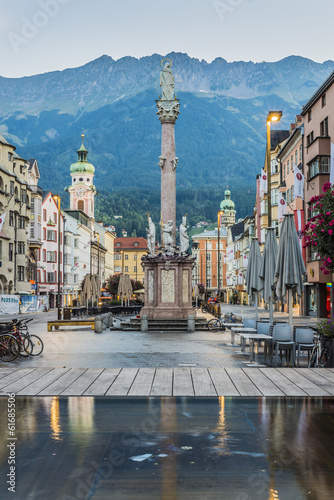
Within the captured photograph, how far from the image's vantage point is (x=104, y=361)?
16.9 metres

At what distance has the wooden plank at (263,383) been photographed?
34.3ft

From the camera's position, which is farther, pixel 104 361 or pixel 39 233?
pixel 39 233

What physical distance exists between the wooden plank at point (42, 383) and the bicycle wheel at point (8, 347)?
15.3ft

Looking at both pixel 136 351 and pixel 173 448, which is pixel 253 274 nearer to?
pixel 136 351

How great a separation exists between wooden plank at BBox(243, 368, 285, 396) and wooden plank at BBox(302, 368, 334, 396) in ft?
2.76

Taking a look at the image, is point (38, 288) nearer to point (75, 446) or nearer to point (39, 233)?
point (39, 233)

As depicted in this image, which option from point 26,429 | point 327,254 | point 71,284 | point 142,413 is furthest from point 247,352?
point 71,284

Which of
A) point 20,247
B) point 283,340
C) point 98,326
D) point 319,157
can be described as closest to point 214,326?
point 98,326

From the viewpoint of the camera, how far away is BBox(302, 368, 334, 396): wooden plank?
35.7ft

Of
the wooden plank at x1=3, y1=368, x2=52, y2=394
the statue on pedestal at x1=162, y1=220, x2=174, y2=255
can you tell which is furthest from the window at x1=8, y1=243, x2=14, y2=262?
the wooden plank at x1=3, y1=368, x2=52, y2=394

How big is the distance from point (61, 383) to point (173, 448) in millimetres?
4798

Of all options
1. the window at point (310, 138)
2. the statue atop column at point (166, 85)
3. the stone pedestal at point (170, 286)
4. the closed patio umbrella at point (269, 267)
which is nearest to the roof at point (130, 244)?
the window at point (310, 138)

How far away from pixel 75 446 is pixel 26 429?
114 centimetres

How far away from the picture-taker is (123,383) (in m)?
11.3
